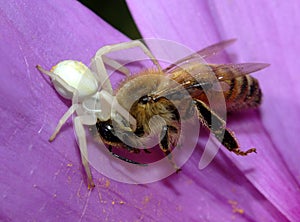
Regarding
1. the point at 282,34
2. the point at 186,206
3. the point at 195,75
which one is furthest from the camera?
the point at 282,34

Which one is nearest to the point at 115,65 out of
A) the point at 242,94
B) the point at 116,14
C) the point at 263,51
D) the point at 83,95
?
the point at 83,95

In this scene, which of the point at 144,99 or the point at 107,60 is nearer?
the point at 144,99

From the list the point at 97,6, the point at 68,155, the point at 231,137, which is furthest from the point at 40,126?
the point at 97,6

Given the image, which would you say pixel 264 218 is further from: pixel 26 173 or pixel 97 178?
pixel 26 173

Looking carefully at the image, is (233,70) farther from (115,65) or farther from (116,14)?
(116,14)

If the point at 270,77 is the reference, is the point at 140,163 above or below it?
above

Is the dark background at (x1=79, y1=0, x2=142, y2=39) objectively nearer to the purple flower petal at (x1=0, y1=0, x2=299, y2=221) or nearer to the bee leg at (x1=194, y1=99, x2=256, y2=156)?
the purple flower petal at (x1=0, y1=0, x2=299, y2=221)

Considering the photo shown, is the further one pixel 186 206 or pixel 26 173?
pixel 186 206
